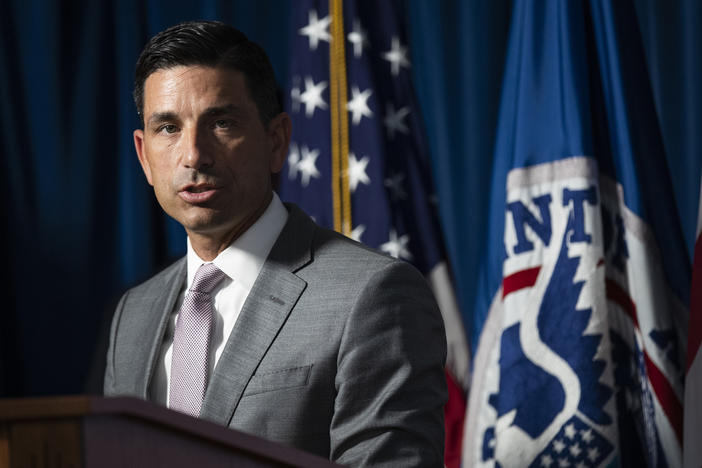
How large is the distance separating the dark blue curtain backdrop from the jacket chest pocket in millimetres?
1792

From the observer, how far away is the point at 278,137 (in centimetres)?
179

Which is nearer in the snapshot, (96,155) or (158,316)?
(158,316)

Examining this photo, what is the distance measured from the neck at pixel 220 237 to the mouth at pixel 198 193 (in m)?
0.12

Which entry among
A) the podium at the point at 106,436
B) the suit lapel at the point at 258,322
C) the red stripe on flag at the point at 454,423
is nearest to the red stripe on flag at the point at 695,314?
the red stripe on flag at the point at 454,423

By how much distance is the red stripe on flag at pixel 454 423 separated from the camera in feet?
9.21

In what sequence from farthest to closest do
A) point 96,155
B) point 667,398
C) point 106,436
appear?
point 96,155 → point 667,398 → point 106,436

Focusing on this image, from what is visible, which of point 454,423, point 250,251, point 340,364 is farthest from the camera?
point 454,423

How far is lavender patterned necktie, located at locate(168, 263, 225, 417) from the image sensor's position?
158 cm

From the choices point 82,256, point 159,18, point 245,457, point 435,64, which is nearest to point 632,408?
point 435,64

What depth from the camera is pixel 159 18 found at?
138 inches

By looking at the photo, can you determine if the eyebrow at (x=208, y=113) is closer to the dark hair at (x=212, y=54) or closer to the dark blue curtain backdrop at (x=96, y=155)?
the dark hair at (x=212, y=54)

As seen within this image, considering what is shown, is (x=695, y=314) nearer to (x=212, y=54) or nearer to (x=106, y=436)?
(x=212, y=54)

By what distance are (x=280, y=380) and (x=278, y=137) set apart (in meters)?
0.55

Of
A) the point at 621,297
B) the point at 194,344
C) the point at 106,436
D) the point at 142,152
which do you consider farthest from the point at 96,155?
the point at 106,436
